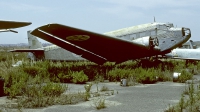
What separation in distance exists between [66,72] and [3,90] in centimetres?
412

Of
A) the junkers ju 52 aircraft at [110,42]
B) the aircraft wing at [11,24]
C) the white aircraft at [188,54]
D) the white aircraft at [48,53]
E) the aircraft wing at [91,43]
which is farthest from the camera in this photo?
the white aircraft at [48,53]

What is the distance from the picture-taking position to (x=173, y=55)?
16.5 meters

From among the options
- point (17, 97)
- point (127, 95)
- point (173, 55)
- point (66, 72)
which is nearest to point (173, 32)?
point (173, 55)

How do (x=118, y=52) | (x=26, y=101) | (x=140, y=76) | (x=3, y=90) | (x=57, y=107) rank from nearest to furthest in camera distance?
(x=57, y=107) → (x=26, y=101) → (x=3, y=90) → (x=140, y=76) → (x=118, y=52)

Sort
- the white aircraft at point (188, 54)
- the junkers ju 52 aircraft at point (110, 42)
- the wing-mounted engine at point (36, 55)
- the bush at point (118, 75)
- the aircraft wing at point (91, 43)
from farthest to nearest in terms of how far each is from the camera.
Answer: the wing-mounted engine at point (36, 55)
the white aircraft at point (188, 54)
the bush at point (118, 75)
the junkers ju 52 aircraft at point (110, 42)
the aircraft wing at point (91, 43)

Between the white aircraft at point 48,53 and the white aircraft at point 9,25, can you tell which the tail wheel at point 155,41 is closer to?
the white aircraft at point 48,53

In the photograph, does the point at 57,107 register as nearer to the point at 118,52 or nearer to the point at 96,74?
the point at 96,74

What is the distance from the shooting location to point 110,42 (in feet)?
37.9

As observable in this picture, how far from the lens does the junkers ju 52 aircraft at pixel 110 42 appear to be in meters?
10.4

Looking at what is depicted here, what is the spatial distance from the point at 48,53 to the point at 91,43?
24.9 feet

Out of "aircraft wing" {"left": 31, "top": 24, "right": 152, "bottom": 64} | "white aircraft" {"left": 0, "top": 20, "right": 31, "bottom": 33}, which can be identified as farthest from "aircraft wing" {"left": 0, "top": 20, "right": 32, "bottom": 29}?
"aircraft wing" {"left": 31, "top": 24, "right": 152, "bottom": 64}

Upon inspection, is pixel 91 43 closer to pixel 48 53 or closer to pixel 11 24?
pixel 11 24

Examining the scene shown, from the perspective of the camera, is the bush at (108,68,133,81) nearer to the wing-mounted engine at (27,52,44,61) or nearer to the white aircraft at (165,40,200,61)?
the white aircraft at (165,40,200,61)

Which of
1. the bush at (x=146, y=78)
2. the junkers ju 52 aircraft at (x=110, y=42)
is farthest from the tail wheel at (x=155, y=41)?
the bush at (x=146, y=78)
